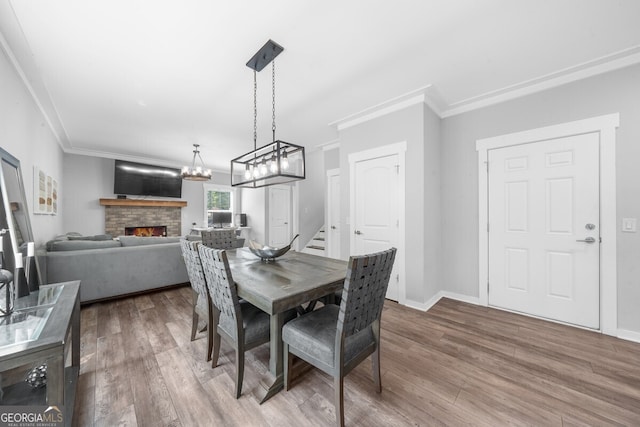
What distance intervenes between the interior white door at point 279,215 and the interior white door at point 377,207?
4123 mm

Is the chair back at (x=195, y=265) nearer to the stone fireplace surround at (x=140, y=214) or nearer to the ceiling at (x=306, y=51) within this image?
the ceiling at (x=306, y=51)

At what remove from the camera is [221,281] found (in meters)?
1.51

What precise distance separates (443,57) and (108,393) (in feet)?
12.1

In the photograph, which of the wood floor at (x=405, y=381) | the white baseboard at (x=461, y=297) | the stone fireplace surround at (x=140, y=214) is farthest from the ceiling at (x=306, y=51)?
the stone fireplace surround at (x=140, y=214)

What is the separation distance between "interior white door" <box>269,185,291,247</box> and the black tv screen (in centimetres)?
251

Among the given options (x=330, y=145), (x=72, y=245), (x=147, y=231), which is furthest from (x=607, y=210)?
(x=147, y=231)

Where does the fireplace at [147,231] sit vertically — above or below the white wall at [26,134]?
below

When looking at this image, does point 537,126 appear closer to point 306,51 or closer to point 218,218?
point 306,51

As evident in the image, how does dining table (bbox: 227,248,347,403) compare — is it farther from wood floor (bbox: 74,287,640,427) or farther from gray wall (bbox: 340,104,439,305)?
gray wall (bbox: 340,104,439,305)

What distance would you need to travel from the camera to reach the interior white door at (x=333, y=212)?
14.8 feet

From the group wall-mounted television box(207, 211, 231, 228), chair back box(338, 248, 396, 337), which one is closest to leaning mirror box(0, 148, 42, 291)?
chair back box(338, 248, 396, 337)

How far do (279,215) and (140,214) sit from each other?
3514mm

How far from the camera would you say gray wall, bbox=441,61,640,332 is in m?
2.17

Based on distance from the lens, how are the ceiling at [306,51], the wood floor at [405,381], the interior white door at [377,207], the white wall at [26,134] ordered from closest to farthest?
1. the wood floor at [405,381]
2. the ceiling at [306,51]
3. the white wall at [26,134]
4. the interior white door at [377,207]
